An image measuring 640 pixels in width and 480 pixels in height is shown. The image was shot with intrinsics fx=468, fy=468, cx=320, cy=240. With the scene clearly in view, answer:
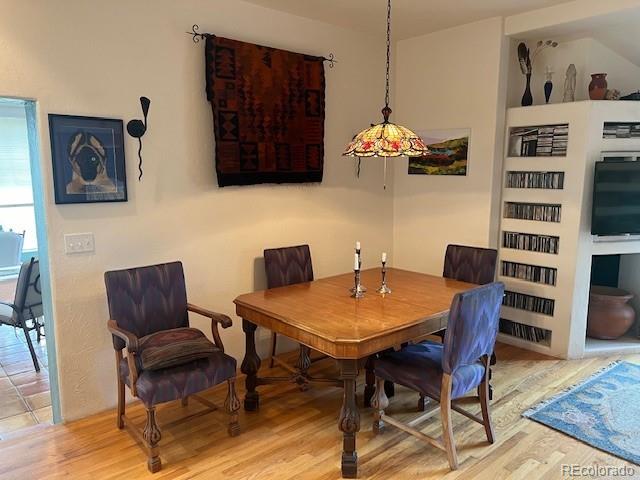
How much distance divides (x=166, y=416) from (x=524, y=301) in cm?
307

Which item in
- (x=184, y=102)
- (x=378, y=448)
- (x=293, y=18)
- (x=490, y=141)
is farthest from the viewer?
(x=490, y=141)

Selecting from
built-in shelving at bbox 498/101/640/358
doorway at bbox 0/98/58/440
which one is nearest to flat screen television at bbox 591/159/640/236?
built-in shelving at bbox 498/101/640/358

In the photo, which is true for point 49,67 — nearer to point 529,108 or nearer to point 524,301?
point 529,108

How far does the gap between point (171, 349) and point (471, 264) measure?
90.3 inches

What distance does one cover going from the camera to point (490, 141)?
4.00 meters

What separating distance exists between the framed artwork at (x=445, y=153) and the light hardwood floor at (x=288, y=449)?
205 centimetres

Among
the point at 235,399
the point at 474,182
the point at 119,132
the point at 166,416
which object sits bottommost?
the point at 166,416

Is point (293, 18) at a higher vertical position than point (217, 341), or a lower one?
higher

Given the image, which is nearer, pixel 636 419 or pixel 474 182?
pixel 636 419

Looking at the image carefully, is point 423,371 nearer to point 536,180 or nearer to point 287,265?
point 287,265

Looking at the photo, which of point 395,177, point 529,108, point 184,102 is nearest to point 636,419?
point 529,108

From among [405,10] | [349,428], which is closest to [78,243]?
[349,428]

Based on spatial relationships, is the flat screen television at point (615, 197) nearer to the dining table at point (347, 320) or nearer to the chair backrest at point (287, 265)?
the dining table at point (347, 320)

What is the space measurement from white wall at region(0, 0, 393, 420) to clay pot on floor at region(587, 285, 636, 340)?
2.48m
